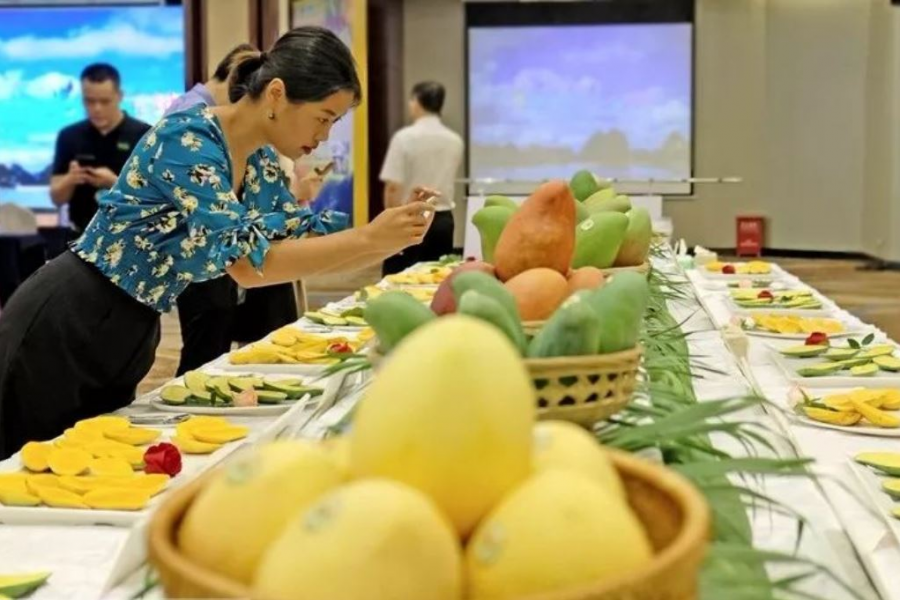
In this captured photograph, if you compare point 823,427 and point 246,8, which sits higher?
point 246,8

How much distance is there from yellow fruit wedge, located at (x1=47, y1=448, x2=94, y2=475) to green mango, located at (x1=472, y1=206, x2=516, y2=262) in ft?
1.92

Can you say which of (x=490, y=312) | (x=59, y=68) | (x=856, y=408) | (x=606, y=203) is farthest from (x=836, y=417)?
(x=59, y=68)

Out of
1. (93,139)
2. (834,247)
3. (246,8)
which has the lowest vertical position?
(834,247)

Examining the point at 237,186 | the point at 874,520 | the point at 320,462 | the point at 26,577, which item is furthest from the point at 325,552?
the point at 237,186

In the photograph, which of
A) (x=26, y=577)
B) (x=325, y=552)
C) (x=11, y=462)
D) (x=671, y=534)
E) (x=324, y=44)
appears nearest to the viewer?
(x=325, y=552)

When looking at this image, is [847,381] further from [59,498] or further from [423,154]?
[423,154]

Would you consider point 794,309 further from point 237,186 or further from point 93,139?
point 93,139

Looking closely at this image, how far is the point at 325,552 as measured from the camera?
1.60ft

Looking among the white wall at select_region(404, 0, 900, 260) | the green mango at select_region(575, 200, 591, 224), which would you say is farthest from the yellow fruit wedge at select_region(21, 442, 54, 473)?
the white wall at select_region(404, 0, 900, 260)

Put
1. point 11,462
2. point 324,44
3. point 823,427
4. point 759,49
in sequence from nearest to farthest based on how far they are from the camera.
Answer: point 11,462, point 823,427, point 324,44, point 759,49

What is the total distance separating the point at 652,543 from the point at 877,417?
3.50 feet

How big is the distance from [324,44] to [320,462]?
1625 millimetres

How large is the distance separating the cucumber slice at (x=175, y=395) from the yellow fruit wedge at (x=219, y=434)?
260mm

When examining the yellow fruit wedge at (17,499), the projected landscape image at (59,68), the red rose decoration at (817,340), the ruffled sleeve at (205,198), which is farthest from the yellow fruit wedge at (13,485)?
the projected landscape image at (59,68)
